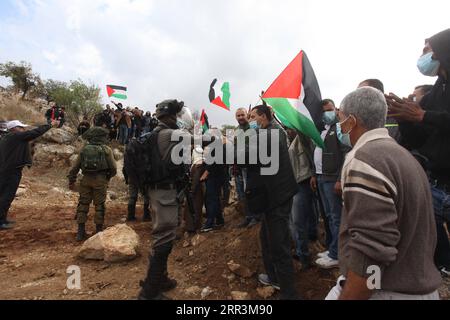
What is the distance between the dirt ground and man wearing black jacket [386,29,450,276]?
140cm

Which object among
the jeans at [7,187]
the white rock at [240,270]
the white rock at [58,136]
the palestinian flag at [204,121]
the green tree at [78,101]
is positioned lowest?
the white rock at [240,270]

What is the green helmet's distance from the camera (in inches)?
143

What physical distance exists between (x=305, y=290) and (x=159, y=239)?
1850 millimetres

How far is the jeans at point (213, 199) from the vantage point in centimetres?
566

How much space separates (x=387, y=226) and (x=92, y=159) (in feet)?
18.0

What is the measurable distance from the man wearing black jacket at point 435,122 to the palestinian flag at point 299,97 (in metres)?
1.02

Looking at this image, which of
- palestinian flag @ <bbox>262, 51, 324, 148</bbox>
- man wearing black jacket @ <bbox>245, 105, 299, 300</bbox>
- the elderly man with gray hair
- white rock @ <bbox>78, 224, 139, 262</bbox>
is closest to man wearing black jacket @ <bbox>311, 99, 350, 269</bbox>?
palestinian flag @ <bbox>262, 51, 324, 148</bbox>

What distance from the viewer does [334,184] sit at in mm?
3666

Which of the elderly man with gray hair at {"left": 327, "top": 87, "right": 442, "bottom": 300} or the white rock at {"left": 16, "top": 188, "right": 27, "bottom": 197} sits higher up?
the elderly man with gray hair at {"left": 327, "top": 87, "right": 442, "bottom": 300}

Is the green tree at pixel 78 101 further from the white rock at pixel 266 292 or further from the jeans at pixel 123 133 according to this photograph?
the white rock at pixel 266 292

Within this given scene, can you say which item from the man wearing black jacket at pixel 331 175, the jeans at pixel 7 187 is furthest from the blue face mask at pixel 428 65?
the jeans at pixel 7 187

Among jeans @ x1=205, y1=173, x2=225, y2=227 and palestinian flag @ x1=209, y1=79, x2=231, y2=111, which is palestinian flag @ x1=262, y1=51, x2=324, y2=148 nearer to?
jeans @ x1=205, y1=173, x2=225, y2=227
